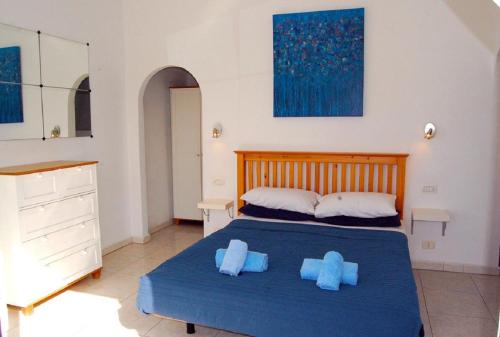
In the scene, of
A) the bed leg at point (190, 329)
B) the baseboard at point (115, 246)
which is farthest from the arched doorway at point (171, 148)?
the bed leg at point (190, 329)

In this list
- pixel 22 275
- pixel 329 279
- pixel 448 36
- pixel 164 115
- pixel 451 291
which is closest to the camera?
pixel 329 279

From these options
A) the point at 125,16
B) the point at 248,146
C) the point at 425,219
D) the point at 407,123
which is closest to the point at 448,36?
the point at 407,123

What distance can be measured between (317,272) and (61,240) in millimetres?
2165

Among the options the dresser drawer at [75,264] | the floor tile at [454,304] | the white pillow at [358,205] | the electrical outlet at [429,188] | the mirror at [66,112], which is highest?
the mirror at [66,112]

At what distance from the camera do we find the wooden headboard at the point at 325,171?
3.92 meters

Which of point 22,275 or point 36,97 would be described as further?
point 36,97

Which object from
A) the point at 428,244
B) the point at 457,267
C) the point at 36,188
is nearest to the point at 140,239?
the point at 36,188

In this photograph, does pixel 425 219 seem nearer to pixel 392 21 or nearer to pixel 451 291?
pixel 451 291

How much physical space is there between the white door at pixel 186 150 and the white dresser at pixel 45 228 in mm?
1812

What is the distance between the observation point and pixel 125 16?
15.4 ft

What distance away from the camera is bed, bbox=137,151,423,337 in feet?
7.07

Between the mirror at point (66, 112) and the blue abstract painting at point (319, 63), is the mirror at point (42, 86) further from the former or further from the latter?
the blue abstract painting at point (319, 63)

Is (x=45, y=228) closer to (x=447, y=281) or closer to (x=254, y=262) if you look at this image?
(x=254, y=262)

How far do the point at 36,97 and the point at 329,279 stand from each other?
289 cm
